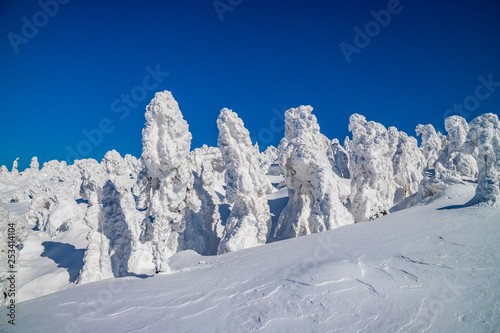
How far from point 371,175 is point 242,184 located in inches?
337

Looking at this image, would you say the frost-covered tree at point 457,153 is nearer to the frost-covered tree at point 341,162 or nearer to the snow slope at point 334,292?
the frost-covered tree at point 341,162

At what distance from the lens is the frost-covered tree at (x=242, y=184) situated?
1420 cm

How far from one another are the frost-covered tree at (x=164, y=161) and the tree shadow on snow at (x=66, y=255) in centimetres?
743

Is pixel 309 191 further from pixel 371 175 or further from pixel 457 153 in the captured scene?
pixel 457 153

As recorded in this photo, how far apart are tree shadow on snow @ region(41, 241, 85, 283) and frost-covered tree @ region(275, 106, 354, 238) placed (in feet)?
39.7

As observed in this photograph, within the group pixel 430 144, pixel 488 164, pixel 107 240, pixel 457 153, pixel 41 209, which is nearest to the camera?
pixel 488 164

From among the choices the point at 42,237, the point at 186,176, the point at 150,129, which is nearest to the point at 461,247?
the point at 186,176

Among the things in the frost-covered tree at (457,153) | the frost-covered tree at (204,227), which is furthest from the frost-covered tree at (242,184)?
the frost-covered tree at (457,153)

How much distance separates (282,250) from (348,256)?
201 centimetres

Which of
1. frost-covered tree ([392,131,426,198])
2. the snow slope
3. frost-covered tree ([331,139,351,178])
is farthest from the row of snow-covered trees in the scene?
frost-covered tree ([331,139,351,178])

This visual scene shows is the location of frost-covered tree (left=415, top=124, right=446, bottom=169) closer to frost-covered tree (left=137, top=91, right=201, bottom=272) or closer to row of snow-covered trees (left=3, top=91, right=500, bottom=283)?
row of snow-covered trees (left=3, top=91, right=500, bottom=283)

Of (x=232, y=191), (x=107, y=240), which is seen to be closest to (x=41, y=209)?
(x=107, y=240)

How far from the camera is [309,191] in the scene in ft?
48.3

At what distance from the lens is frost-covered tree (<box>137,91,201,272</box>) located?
10.3 metres
